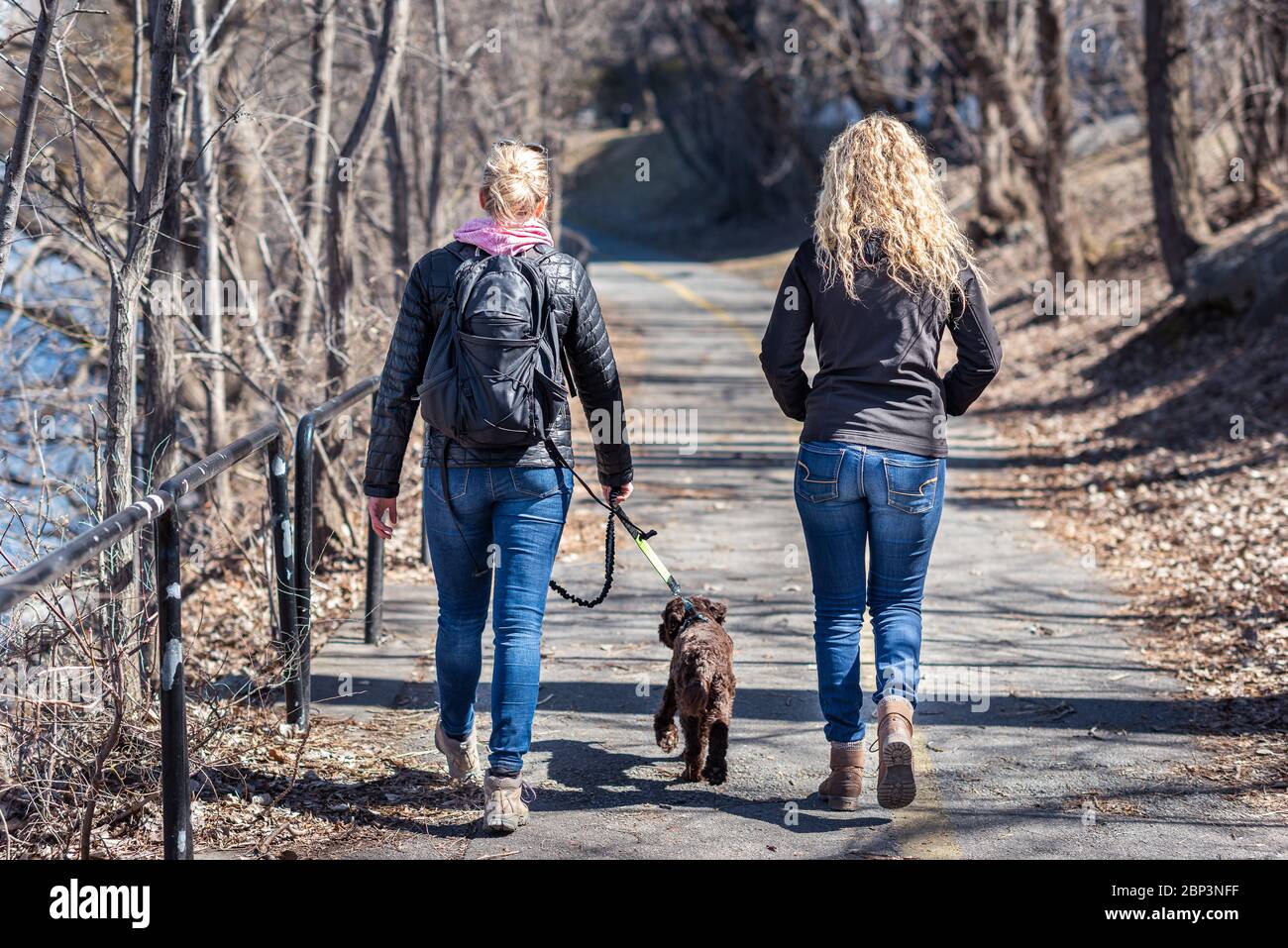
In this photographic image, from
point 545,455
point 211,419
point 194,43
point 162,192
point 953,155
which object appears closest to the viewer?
point 545,455

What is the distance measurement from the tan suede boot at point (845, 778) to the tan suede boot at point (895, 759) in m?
0.17

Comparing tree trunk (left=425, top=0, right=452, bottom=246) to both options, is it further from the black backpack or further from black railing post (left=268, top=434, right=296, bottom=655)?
the black backpack

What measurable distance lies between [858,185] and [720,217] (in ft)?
135

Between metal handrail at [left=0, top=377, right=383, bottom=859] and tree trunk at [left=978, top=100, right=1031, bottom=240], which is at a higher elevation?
tree trunk at [left=978, top=100, right=1031, bottom=240]

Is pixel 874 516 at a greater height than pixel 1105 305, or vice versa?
pixel 1105 305

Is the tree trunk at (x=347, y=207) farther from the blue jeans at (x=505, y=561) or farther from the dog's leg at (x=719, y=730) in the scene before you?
the dog's leg at (x=719, y=730)

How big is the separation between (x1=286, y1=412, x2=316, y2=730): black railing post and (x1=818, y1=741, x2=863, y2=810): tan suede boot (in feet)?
6.60

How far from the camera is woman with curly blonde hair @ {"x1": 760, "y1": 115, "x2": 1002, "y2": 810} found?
174 inches

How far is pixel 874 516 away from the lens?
14.8 feet

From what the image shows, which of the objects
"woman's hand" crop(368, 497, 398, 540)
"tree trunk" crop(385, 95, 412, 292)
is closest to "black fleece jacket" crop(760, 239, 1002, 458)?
"woman's hand" crop(368, 497, 398, 540)

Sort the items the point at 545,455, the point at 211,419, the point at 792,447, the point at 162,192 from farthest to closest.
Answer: the point at 792,447 < the point at 211,419 < the point at 162,192 < the point at 545,455

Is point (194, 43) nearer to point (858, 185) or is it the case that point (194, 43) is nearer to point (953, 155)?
point (858, 185)

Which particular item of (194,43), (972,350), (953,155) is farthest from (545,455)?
(953,155)

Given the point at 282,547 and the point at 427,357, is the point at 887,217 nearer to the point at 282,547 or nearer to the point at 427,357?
the point at 427,357
